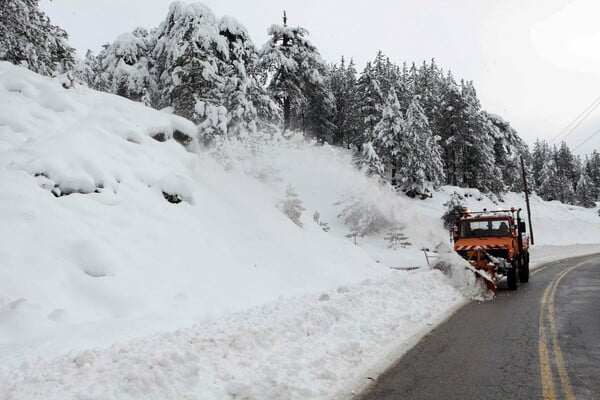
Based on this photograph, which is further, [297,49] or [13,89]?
[297,49]

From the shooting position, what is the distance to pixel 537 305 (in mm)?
11820

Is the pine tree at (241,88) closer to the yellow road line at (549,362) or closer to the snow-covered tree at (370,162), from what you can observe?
the yellow road line at (549,362)

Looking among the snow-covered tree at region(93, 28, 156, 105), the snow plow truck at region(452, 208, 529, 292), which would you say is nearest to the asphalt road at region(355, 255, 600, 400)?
the snow plow truck at region(452, 208, 529, 292)

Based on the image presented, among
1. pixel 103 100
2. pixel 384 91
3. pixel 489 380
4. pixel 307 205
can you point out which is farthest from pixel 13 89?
pixel 384 91

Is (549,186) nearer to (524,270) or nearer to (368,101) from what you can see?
(368,101)

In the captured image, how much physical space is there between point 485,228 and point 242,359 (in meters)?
12.6

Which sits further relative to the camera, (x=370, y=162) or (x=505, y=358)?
(x=370, y=162)

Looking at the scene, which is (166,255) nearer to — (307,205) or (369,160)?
(307,205)

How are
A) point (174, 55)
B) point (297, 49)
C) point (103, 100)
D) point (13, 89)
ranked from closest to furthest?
1. point (13, 89)
2. point (103, 100)
3. point (174, 55)
4. point (297, 49)

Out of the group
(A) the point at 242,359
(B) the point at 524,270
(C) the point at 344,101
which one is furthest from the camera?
(C) the point at 344,101

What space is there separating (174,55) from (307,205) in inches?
687

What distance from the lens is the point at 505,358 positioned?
7.00 metres

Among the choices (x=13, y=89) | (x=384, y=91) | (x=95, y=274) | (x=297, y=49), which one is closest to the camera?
(x=95, y=274)

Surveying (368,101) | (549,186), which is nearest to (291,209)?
(368,101)
